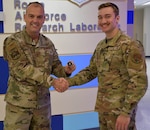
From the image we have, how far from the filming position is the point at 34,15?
2051 millimetres

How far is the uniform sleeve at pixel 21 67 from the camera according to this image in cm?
199

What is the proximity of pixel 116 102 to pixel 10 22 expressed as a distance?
1.62 metres

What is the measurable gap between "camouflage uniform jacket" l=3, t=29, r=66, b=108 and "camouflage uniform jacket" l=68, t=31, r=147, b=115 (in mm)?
449

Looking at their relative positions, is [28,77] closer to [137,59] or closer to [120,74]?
[120,74]

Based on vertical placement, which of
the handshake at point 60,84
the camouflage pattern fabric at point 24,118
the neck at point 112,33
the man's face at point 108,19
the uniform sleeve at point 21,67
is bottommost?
the camouflage pattern fabric at point 24,118

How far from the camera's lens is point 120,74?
1901 mm

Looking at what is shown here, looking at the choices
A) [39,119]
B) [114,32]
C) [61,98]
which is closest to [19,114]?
[39,119]

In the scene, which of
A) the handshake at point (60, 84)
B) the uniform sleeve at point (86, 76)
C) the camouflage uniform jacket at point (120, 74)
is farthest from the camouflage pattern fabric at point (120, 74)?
the handshake at point (60, 84)

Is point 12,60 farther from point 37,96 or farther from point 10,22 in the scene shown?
point 10,22

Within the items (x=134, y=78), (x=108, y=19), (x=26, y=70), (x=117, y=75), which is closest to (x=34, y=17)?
(x=26, y=70)

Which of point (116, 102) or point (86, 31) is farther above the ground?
point (86, 31)

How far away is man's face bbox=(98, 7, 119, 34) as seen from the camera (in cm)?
192

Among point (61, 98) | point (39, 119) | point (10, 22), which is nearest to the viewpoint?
point (39, 119)

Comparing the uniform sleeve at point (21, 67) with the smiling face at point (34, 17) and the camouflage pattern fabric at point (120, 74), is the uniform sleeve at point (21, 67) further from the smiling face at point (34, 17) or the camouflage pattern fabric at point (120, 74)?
the camouflage pattern fabric at point (120, 74)
